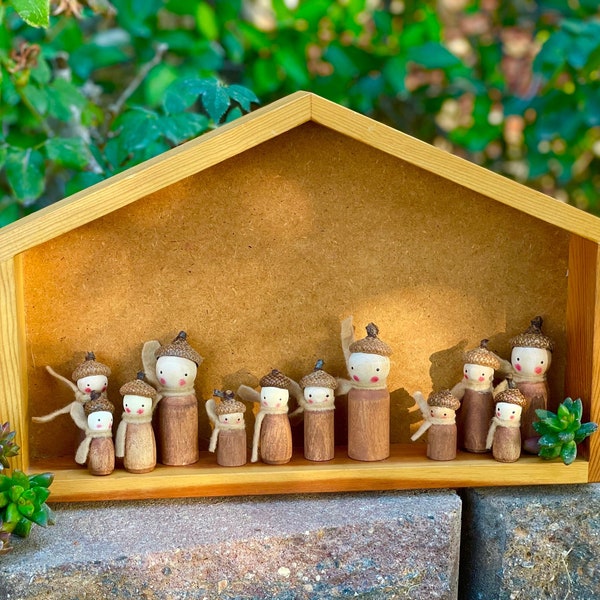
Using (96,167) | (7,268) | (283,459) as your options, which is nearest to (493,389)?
(283,459)

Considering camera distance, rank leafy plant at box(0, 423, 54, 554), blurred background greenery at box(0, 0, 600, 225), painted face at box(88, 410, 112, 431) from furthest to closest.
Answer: blurred background greenery at box(0, 0, 600, 225) → painted face at box(88, 410, 112, 431) → leafy plant at box(0, 423, 54, 554)

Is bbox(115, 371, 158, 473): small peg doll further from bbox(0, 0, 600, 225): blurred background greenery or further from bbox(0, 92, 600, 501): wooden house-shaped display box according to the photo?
bbox(0, 0, 600, 225): blurred background greenery

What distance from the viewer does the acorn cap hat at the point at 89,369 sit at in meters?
1.17

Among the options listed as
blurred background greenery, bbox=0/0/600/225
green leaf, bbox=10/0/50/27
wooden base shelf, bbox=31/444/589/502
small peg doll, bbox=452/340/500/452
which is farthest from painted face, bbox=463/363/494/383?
green leaf, bbox=10/0/50/27

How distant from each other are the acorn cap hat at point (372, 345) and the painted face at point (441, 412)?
0.34 feet

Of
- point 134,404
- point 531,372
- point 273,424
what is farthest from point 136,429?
point 531,372

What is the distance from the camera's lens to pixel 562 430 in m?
1.17

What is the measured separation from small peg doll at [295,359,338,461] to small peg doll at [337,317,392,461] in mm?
31

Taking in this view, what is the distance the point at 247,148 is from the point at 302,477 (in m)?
0.46

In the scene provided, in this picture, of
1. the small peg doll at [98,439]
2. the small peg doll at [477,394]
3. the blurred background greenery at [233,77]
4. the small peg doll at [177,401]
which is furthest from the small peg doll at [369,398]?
the blurred background greenery at [233,77]

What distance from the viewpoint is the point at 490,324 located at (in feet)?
4.22

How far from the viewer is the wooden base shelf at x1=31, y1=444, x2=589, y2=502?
1147mm

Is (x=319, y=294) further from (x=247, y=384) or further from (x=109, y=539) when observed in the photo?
(x=109, y=539)

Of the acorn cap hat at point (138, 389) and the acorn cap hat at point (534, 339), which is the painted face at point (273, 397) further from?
the acorn cap hat at point (534, 339)
